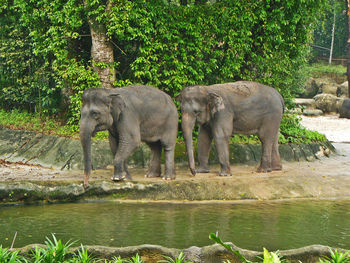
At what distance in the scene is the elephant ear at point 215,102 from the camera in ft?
32.2

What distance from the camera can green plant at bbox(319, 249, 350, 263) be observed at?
463 cm

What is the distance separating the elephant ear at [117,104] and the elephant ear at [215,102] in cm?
190

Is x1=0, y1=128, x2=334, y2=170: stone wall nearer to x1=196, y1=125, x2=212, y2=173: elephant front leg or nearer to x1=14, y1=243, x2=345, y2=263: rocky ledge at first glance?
x1=196, y1=125, x2=212, y2=173: elephant front leg

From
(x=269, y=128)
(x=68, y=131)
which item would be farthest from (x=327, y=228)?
(x=68, y=131)

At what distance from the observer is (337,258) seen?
4.65 meters

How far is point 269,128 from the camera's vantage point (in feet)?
34.7

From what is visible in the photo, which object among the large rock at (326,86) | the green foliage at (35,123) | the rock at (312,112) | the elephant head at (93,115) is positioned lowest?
the rock at (312,112)

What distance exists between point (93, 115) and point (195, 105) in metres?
2.23

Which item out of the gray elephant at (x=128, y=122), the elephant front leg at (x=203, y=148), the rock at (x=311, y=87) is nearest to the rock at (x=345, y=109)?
the rock at (x=311, y=87)

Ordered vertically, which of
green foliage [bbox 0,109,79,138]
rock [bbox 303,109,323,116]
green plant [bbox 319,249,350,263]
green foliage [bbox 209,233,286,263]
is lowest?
rock [bbox 303,109,323,116]

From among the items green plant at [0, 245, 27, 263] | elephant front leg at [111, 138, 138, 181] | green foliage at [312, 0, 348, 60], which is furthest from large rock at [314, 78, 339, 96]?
green plant at [0, 245, 27, 263]

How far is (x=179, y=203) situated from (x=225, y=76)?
17.2 feet

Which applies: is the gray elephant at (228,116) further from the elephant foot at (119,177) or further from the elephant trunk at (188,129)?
the elephant foot at (119,177)

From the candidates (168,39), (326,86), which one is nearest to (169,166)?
(168,39)
